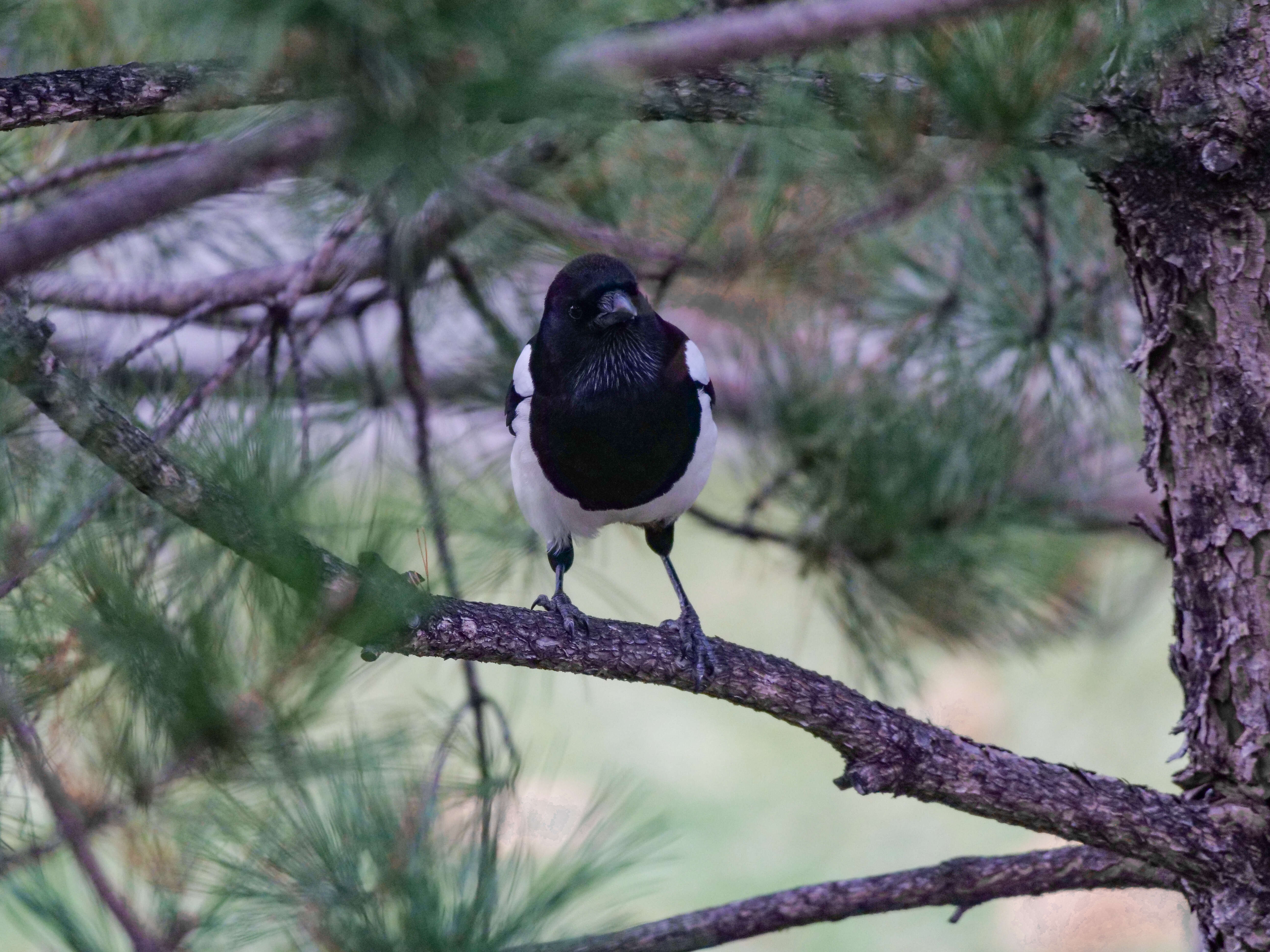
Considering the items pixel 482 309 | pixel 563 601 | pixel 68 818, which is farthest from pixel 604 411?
pixel 68 818

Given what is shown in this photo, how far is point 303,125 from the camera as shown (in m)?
0.78

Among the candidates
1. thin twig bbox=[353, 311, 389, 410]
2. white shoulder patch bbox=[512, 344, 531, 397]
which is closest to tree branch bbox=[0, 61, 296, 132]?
white shoulder patch bbox=[512, 344, 531, 397]

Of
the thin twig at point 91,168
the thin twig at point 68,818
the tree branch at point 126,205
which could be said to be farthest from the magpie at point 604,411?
the tree branch at point 126,205

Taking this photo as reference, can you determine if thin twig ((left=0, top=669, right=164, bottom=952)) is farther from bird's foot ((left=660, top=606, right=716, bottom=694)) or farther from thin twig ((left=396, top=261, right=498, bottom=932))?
bird's foot ((left=660, top=606, right=716, bottom=694))

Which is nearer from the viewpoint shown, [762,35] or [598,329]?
[762,35]

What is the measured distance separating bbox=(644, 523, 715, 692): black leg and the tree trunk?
522 millimetres

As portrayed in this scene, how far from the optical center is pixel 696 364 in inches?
73.8

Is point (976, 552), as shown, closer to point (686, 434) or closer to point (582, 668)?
point (686, 434)

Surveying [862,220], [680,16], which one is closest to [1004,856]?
[862,220]

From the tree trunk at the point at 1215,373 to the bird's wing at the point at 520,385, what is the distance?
0.82 m

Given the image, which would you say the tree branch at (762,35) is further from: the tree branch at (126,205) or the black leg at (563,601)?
the black leg at (563,601)

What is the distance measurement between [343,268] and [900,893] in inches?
47.8

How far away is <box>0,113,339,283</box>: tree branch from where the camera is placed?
702 mm

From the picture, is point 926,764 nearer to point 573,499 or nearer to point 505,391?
point 573,499
